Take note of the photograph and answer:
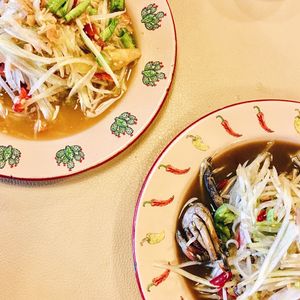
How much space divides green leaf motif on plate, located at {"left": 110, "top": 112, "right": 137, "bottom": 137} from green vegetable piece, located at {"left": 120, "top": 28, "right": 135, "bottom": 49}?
27 centimetres

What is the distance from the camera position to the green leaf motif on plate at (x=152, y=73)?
5.80ft

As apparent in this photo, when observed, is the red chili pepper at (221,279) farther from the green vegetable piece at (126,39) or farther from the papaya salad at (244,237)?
the green vegetable piece at (126,39)

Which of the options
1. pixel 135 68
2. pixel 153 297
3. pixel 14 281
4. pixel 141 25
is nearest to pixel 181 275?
pixel 153 297

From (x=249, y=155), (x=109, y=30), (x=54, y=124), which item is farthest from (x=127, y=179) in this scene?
(x=109, y=30)

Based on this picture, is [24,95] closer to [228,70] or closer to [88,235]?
[88,235]

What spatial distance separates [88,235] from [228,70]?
2.63 feet

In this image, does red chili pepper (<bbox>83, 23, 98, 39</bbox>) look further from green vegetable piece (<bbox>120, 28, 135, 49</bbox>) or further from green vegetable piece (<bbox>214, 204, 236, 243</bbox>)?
green vegetable piece (<bbox>214, 204, 236, 243</bbox>)

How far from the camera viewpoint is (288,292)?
1490 millimetres

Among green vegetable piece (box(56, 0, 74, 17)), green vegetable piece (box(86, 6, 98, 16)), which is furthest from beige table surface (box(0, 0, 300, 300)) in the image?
green vegetable piece (box(56, 0, 74, 17))

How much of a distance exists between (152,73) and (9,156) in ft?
1.84

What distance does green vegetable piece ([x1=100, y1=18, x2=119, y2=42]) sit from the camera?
70.6 inches

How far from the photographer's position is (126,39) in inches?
72.4

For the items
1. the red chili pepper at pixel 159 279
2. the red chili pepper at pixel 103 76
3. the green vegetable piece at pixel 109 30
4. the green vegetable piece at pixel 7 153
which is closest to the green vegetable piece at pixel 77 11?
the green vegetable piece at pixel 109 30

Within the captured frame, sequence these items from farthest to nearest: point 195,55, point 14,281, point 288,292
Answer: point 195,55 < point 14,281 < point 288,292
